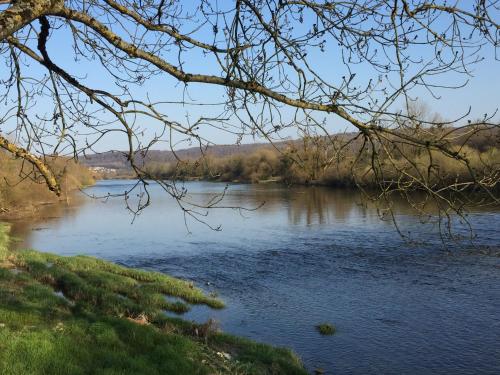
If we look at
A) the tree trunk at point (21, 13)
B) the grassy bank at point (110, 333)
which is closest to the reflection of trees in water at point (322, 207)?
the grassy bank at point (110, 333)

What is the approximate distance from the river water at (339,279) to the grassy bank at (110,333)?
3.55 ft

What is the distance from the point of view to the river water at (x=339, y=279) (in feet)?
33.9

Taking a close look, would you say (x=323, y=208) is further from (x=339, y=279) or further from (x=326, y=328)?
(x=326, y=328)

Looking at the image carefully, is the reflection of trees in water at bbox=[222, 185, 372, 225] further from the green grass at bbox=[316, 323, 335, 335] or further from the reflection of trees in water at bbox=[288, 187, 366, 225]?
the green grass at bbox=[316, 323, 335, 335]

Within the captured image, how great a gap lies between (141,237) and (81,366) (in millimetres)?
19056

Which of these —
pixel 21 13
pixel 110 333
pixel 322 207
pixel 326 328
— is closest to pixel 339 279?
pixel 326 328

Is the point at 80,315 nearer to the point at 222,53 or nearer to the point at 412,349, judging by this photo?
the point at 412,349

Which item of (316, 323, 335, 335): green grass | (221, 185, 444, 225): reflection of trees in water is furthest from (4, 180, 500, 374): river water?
(221, 185, 444, 225): reflection of trees in water

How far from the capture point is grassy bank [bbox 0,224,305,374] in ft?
22.0

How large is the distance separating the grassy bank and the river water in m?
1.08

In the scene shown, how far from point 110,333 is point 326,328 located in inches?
201

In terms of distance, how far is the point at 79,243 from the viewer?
2384 cm

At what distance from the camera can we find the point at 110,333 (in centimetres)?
814

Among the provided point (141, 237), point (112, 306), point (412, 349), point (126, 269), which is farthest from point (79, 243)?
point (412, 349)
